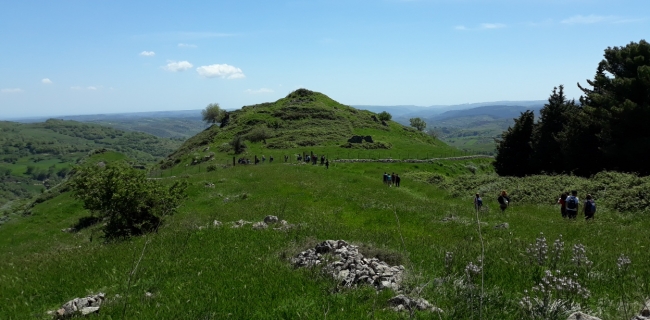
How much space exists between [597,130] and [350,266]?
1596 inches

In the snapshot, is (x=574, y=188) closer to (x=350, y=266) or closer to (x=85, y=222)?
(x=350, y=266)

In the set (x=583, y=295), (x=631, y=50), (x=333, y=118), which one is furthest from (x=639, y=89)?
(x=333, y=118)

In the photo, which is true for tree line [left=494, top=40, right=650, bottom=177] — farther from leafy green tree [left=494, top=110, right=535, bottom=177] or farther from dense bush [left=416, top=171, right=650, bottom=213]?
dense bush [left=416, top=171, right=650, bottom=213]

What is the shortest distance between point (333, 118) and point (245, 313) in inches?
4546

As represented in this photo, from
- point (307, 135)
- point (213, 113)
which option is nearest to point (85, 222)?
point (307, 135)

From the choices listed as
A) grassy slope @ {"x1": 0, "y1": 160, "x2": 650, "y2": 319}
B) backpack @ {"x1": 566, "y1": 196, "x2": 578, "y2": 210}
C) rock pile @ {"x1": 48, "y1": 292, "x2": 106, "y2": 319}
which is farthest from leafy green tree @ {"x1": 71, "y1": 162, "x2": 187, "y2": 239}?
backpack @ {"x1": 566, "y1": 196, "x2": 578, "y2": 210}

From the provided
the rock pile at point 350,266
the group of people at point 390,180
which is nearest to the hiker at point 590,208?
the rock pile at point 350,266

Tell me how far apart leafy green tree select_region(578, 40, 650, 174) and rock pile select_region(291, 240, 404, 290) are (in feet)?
115

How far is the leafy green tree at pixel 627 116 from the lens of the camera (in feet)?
116

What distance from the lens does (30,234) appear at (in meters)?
39.8

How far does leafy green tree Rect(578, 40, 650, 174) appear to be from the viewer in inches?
1390

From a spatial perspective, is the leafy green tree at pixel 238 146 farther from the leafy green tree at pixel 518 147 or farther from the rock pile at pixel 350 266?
the rock pile at pixel 350 266

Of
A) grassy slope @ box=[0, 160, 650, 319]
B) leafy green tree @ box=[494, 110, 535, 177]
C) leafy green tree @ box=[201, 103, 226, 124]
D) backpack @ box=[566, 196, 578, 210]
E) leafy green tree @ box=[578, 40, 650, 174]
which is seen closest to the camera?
grassy slope @ box=[0, 160, 650, 319]

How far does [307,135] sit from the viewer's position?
328ft
